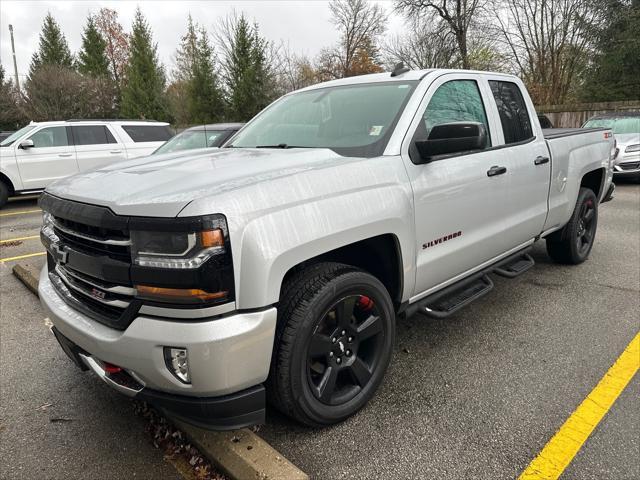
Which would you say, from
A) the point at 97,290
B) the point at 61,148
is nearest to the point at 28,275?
the point at 97,290

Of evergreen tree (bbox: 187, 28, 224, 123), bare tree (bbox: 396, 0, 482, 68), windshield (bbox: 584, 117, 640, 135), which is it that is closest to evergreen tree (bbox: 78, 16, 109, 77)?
evergreen tree (bbox: 187, 28, 224, 123)

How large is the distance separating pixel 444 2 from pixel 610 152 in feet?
67.2

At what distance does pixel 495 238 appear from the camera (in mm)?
3393

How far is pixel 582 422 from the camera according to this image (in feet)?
8.07

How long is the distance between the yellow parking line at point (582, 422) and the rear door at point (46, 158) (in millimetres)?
10609

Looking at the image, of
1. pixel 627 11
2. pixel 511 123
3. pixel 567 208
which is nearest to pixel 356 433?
pixel 511 123

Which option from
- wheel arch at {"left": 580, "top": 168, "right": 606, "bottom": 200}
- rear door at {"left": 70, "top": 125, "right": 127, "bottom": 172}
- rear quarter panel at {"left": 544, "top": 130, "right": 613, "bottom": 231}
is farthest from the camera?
rear door at {"left": 70, "top": 125, "right": 127, "bottom": 172}

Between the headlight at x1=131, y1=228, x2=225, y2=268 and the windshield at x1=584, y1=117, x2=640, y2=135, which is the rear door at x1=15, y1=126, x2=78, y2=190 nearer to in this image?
the headlight at x1=131, y1=228, x2=225, y2=268

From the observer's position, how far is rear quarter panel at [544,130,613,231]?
4.08 metres

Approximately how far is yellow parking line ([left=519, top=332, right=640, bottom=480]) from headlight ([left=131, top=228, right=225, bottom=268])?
172 cm

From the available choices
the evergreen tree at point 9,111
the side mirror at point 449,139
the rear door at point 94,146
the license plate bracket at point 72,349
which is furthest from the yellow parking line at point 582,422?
the evergreen tree at point 9,111

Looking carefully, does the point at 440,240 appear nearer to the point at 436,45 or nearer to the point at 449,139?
the point at 449,139

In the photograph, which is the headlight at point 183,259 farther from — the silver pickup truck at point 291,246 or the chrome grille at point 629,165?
the chrome grille at point 629,165

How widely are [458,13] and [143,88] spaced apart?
19149mm
